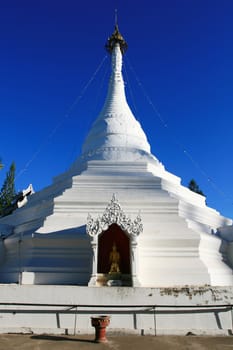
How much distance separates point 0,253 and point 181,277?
27.9 feet

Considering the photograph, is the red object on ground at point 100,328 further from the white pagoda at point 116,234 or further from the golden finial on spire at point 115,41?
→ the golden finial on spire at point 115,41

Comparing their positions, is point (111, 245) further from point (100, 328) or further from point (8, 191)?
point (8, 191)

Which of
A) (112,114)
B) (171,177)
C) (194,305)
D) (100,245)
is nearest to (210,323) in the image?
(194,305)

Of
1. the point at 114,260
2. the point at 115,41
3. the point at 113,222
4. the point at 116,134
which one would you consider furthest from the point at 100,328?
the point at 115,41

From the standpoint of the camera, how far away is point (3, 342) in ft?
25.2

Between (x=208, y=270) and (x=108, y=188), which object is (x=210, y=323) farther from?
(x=108, y=188)

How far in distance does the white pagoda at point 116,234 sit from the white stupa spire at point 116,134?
1.10 feet

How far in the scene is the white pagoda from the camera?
36.0 feet

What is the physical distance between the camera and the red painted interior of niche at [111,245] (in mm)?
11344

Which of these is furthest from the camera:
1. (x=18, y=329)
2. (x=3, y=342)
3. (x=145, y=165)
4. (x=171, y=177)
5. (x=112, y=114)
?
(x=112, y=114)

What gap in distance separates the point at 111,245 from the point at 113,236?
0.36m

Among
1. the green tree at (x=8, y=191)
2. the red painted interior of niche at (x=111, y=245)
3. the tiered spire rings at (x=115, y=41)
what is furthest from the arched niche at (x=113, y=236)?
the green tree at (x=8, y=191)

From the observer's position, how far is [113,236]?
38.6ft

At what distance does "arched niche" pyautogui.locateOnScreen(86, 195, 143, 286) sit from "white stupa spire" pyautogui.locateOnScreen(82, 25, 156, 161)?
7179mm
